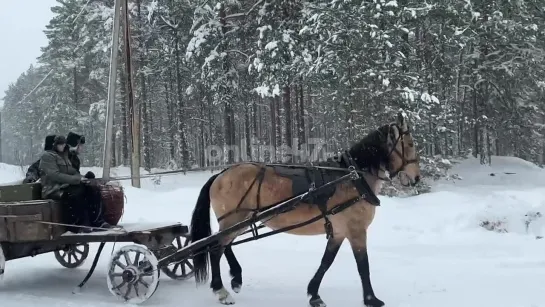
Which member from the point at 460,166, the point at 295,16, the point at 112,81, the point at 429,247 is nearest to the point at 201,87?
the point at 295,16

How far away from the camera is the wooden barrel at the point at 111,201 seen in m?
7.22

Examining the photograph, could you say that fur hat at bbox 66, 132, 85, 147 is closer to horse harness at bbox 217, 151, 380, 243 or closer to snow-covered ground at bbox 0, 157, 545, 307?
snow-covered ground at bbox 0, 157, 545, 307

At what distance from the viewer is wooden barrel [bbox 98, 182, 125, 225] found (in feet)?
23.7

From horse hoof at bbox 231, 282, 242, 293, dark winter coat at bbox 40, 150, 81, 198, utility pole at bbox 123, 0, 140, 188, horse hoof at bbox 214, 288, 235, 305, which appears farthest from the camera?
utility pole at bbox 123, 0, 140, 188

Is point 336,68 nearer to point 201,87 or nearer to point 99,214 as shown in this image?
point 99,214

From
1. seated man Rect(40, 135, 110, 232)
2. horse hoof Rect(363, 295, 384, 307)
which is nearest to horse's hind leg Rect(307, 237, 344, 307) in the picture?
horse hoof Rect(363, 295, 384, 307)

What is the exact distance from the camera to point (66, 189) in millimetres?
6930

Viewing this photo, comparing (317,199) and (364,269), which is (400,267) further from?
(317,199)

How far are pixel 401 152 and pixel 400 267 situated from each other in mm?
2645

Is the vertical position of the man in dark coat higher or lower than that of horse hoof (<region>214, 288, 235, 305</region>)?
higher

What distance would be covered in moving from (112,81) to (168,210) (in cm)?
396

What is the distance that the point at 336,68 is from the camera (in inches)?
632

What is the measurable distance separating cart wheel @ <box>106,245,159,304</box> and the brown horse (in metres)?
0.67

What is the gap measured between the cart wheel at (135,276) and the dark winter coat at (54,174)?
4.39 ft
